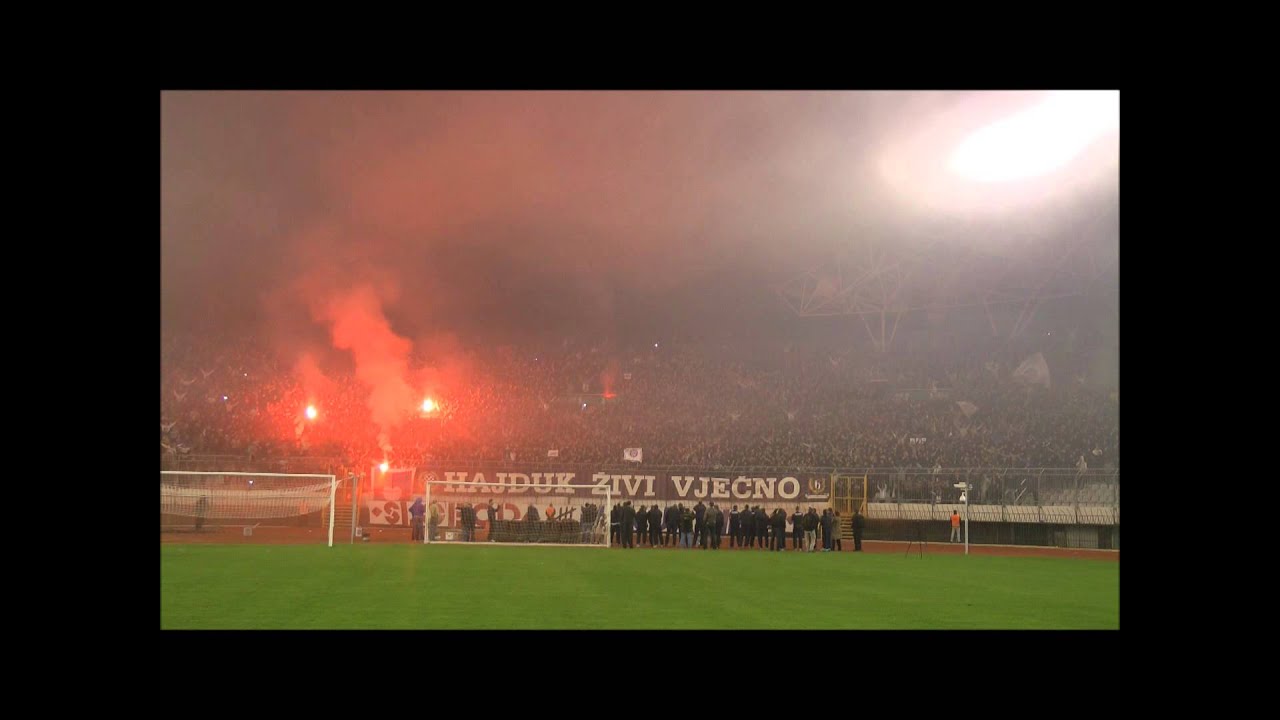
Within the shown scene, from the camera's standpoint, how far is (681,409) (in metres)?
40.5

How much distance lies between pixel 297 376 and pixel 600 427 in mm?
13566

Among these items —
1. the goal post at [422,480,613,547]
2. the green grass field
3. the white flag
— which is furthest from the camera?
the white flag

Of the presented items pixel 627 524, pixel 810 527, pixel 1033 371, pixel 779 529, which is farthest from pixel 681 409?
pixel 627 524

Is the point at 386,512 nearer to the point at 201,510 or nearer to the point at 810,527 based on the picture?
the point at 201,510

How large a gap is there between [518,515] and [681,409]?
1500 centimetres

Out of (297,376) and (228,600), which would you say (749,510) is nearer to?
(228,600)

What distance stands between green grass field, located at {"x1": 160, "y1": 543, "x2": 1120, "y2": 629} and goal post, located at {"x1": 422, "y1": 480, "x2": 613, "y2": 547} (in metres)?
4.81

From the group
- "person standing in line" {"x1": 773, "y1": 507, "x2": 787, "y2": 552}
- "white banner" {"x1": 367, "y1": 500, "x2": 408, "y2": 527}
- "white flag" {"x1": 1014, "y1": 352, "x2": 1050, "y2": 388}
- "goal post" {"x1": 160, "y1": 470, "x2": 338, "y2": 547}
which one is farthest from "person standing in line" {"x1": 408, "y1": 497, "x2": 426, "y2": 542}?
"white flag" {"x1": 1014, "y1": 352, "x2": 1050, "y2": 388}

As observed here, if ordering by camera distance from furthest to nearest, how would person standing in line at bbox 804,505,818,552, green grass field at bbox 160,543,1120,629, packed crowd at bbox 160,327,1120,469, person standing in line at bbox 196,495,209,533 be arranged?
packed crowd at bbox 160,327,1120,469 → person standing in line at bbox 196,495,209,533 → person standing in line at bbox 804,505,818,552 → green grass field at bbox 160,543,1120,629

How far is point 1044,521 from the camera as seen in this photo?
26.2m

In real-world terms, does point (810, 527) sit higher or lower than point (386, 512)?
higher

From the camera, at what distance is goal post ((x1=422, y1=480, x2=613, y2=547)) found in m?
23.9

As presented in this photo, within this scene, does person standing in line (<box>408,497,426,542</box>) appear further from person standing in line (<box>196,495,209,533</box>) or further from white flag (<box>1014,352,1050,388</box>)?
white flag (<box>1014,352,1050,388</box>)
